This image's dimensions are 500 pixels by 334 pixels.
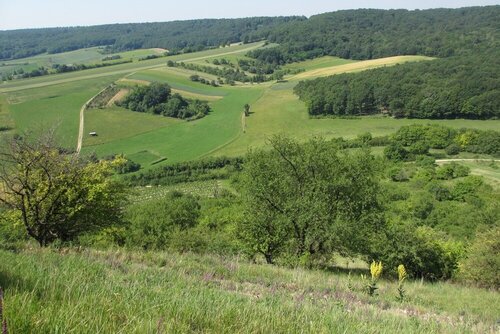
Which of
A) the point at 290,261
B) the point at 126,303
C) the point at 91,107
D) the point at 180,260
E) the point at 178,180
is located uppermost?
the point at 126,303

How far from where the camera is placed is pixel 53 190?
15.7 metres

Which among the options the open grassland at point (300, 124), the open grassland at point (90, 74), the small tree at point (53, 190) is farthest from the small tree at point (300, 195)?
the open grassland at point (90, 74)

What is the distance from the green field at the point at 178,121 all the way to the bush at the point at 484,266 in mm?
45396

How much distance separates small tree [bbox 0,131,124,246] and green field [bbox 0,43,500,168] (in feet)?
149

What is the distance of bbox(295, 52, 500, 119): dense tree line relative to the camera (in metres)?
93.8

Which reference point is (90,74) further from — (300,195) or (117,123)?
(300,195)

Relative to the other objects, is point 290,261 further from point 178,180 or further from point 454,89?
point 454,89

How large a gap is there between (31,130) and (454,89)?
325 feet

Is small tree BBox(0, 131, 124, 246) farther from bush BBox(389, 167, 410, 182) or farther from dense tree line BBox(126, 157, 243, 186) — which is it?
bush BBox(389, 167, 410, 182)

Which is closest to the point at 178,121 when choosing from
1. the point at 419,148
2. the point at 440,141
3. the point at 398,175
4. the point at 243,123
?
the point at 243,123

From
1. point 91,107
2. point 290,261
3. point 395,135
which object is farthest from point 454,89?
point 290,261

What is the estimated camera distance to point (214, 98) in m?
117

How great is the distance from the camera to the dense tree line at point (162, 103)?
106 m

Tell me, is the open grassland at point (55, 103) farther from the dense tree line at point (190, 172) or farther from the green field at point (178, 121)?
the dense tree line at point (190, 172)
